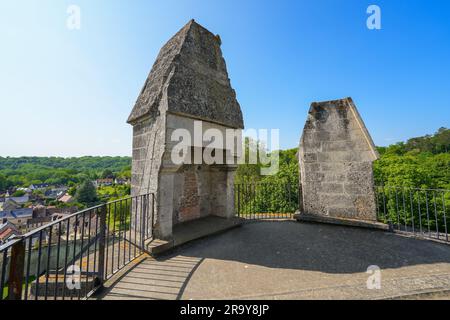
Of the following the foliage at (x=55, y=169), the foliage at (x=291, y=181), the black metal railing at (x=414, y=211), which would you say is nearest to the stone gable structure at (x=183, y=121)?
the foliage at (x=291, y=181)

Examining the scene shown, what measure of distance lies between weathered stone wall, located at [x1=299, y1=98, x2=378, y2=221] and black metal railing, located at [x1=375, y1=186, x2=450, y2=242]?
0.59 m

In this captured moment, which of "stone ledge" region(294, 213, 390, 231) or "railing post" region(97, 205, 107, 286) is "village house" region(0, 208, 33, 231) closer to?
"railing post" region(97, 205, 107, 286)

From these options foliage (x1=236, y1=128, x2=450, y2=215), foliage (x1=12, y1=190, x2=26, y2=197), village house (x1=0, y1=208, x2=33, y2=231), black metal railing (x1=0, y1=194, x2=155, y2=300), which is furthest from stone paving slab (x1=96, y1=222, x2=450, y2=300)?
foliage (x1=12, y1=190, x2=26, y2=197)

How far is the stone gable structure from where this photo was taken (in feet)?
13.5

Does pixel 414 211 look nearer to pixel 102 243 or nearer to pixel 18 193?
pixel 102 243

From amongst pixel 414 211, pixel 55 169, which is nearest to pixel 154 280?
pixel 414 211

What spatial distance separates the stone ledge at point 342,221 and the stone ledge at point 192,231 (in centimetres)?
194

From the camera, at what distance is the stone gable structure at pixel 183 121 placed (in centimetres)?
413

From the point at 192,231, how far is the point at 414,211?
19.5m

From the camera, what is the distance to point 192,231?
4.88 metres

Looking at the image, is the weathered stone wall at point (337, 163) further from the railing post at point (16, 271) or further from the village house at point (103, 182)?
the village house at point (103, 182)
